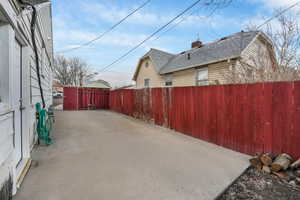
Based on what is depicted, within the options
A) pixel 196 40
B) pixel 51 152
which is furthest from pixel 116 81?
pixel 51 152

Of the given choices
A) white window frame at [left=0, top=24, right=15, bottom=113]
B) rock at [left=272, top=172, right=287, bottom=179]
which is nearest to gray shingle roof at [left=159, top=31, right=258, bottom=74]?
rock at [left=272, top=172, right=287, bottom=179]

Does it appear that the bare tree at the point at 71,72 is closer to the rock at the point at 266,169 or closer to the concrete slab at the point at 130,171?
the concrete slab at the point at 130,171

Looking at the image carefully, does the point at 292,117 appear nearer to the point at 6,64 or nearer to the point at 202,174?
the point at 202,174

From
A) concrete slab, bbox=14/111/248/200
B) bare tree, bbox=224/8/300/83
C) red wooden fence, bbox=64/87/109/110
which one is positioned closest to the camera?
concrete slab, bbox=14/111/248/200

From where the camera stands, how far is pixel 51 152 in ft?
10.6

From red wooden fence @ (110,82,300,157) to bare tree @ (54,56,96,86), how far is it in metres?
27.9

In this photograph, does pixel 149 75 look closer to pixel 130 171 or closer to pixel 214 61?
pixel 214 61

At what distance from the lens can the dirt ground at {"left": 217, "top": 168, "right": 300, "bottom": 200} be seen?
2031 millimetres

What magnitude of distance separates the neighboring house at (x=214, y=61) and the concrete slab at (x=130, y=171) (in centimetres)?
445

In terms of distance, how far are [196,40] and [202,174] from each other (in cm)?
1119

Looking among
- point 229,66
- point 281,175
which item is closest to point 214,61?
point 229,66

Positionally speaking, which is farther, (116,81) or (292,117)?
(116,81)

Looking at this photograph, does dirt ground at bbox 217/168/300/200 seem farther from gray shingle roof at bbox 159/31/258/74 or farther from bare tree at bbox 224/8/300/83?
gray shingle roof at bbox 159/31/258/74

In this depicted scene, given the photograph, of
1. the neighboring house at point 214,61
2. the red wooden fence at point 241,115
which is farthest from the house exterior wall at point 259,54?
the red wooden fence at point 241,115
